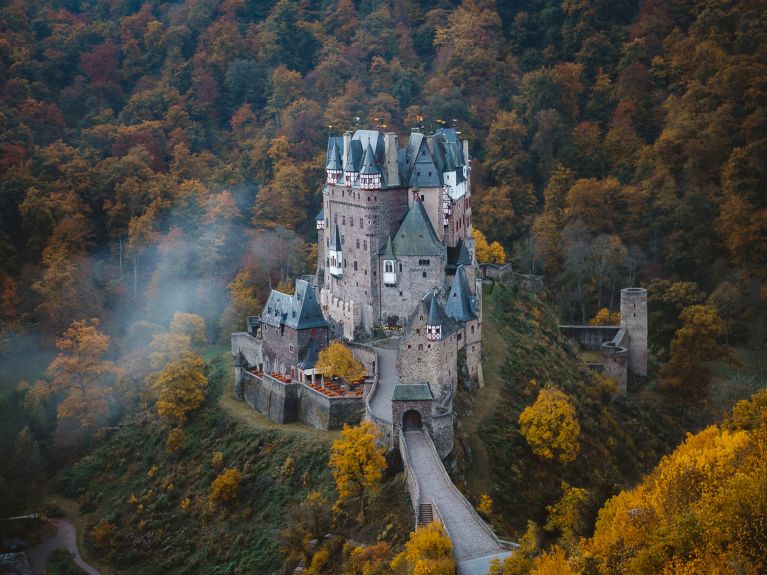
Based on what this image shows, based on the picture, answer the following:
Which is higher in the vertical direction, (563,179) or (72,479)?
(563,179)

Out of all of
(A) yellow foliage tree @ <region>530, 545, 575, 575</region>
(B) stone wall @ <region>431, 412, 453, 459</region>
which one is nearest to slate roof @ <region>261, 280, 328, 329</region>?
(B) stone wall @ <region>431, 412, 453, 459</region>

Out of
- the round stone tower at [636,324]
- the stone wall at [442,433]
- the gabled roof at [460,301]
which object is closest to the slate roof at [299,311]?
the gabled roof at [460,301]

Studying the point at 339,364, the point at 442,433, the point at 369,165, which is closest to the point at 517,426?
the point at 442,433

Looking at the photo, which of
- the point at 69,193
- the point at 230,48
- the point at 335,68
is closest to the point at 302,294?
the point at 69,193

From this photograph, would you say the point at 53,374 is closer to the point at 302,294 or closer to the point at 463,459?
the point at 302,294

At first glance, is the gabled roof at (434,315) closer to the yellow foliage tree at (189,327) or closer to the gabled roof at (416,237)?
the gabled roof at (416,237)

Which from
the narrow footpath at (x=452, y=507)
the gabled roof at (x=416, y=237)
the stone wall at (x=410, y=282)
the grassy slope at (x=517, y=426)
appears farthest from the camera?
the stone wall at (x=410, y=282)
